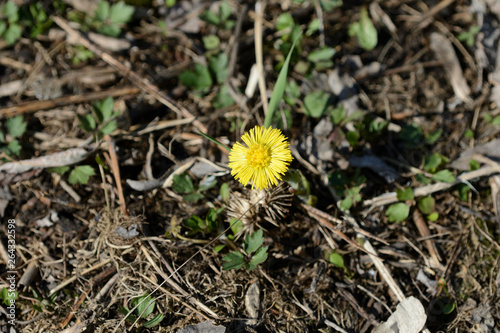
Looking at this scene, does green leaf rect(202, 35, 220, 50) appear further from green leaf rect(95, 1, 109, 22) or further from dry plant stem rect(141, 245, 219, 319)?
dry plant stem rect(141, 245, 219, 319)

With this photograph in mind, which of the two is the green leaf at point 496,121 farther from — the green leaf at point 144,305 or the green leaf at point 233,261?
the green leaf at point 144,305

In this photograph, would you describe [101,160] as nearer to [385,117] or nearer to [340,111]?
[340,111]

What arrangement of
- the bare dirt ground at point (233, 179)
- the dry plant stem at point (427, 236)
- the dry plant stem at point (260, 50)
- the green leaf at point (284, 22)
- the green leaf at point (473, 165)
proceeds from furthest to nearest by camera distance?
1. the green leaf at point (284, 22)
2. the dry plant stem at point (260, 50)
3. the green leaf at point (473, 165)
4. the dry plant stem at point (427, 236)
5. the bare dirt ground at point (233, 179)

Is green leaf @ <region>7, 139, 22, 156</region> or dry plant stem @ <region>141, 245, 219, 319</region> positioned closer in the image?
dry plant stem @ <region>141, 245, 219, 319</region>

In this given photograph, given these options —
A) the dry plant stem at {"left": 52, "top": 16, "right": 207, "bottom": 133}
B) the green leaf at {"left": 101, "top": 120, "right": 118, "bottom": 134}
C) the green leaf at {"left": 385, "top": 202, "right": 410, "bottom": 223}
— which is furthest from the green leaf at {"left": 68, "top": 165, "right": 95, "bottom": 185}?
the green leaf at {"left": 385, "top": 202, "right": 410, "bottom": 223}

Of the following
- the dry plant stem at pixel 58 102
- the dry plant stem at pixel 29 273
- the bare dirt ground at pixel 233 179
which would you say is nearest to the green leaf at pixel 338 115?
the bare dirt ground at pixel 233 179

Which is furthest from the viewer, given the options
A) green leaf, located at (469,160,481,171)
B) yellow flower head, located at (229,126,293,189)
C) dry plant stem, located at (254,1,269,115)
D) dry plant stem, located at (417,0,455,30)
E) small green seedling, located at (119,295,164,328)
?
dry plant stem, located at (417,0,455,30)

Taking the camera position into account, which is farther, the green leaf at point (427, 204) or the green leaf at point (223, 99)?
the green leaf at point (223, 99)
